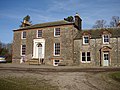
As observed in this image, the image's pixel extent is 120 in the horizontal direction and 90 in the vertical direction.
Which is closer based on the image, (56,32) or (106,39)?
(106,39)

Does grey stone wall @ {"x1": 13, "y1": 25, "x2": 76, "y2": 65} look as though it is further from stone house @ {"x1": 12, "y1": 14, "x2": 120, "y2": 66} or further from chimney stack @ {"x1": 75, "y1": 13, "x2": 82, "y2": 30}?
chimney stack @ {"x1": 75, "y1": 13, "x2": 82, "y2": 30}

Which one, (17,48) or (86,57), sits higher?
(17,48)

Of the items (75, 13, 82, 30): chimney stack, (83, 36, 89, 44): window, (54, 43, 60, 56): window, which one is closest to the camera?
(83, 36, 89, 44): window

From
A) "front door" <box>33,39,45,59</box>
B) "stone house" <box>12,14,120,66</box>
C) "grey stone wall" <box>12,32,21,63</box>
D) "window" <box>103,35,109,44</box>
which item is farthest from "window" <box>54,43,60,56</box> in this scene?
"grey stone wall" <box>12,32,21,63</box>

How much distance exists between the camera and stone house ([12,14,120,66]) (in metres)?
28.7

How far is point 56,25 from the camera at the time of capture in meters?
32.5

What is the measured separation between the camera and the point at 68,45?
31031 millimetres

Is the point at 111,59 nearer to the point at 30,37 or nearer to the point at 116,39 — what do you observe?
the point at 116,39

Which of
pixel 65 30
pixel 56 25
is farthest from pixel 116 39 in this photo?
pixel 56 25

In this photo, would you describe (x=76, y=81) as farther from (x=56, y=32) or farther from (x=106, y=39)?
(x=56, y=32)

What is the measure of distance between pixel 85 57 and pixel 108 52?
14.0 feet

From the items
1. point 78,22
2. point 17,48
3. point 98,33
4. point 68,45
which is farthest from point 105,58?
point 17,48

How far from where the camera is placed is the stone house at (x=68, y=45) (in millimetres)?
28672

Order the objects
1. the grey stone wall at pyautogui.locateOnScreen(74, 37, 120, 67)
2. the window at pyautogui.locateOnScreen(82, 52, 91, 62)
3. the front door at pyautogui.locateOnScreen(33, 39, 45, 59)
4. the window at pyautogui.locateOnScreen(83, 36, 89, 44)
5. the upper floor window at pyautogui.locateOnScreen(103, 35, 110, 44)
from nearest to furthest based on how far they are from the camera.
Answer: the grey stone wall at pyautogui.locateOnScreen(74, 37, 120, 67) < the upper floor window at pyautogui.locateOnScreen(103, 35, 110, 44) < the window at pyautogui.locateOnScreen(82, 52, 91, 62) < the window at pyautogui.locateOnScreen(83, 36, 89, 44) < the front door at pyautogui.locateOnScreen(33, 39, 45, 59)
